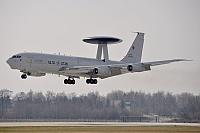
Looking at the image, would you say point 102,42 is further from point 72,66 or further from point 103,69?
point 72,66

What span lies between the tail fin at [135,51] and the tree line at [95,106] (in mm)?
19258

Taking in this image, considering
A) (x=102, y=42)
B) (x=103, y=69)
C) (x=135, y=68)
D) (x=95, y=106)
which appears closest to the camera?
(x=135, y=68)

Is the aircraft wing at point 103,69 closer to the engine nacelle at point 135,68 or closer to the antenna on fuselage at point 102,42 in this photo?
the engine nacelle at point 135,68

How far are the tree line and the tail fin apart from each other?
19258mm

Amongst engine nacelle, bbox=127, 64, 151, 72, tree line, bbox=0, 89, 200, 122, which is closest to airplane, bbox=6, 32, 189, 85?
engine nacelle, bbox=127, 64, 151, 72

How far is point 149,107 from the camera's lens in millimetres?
175250

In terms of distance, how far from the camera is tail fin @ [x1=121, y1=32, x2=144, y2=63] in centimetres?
12419

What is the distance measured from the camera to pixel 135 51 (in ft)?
412

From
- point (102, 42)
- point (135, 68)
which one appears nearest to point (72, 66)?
point (135, 68)

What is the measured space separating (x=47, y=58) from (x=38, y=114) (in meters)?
41.3

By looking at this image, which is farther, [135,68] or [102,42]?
[102,42]

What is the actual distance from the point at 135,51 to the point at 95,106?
37.9m

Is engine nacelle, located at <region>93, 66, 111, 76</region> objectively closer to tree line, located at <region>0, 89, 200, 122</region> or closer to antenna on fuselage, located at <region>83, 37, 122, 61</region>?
antenna on fuselage, located at <region>83, 37, 122, 61</region>

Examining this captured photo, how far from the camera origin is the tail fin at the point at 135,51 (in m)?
124
